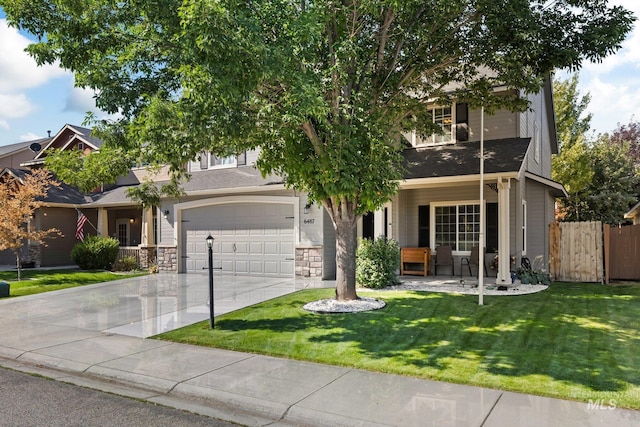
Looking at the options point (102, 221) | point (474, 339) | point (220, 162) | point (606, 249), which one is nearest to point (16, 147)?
point (102, 221)

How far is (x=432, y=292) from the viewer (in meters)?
11.0

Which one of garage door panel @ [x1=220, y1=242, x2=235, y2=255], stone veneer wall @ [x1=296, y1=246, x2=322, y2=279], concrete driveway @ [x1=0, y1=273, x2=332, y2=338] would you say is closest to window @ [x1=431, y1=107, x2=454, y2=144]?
stone veneer wall @ [x1=296, y1=246, x2=322, y2=279]

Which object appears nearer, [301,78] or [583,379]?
[583,379]

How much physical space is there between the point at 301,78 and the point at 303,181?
128 inches

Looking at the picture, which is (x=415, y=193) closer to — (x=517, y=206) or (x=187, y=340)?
(x=517, y=206)

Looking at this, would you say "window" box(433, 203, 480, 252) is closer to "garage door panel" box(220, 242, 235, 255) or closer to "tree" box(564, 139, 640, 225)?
"garage door panel" box(220, 242, 235, 255)

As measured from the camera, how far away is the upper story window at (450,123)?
45.3 feet

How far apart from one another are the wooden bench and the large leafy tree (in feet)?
16.6

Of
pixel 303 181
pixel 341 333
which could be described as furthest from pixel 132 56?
pixel 341 333

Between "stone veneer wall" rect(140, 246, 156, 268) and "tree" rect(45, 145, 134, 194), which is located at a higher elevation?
"tree" rect(45, 145, 134, 194)

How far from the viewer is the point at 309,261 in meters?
14.2

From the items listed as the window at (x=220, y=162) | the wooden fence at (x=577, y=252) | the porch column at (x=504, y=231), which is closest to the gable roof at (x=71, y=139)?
the window at (x=220, y=162)

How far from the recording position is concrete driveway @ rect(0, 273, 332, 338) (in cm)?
869

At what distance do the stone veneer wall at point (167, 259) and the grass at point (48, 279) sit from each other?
2.69 feet
